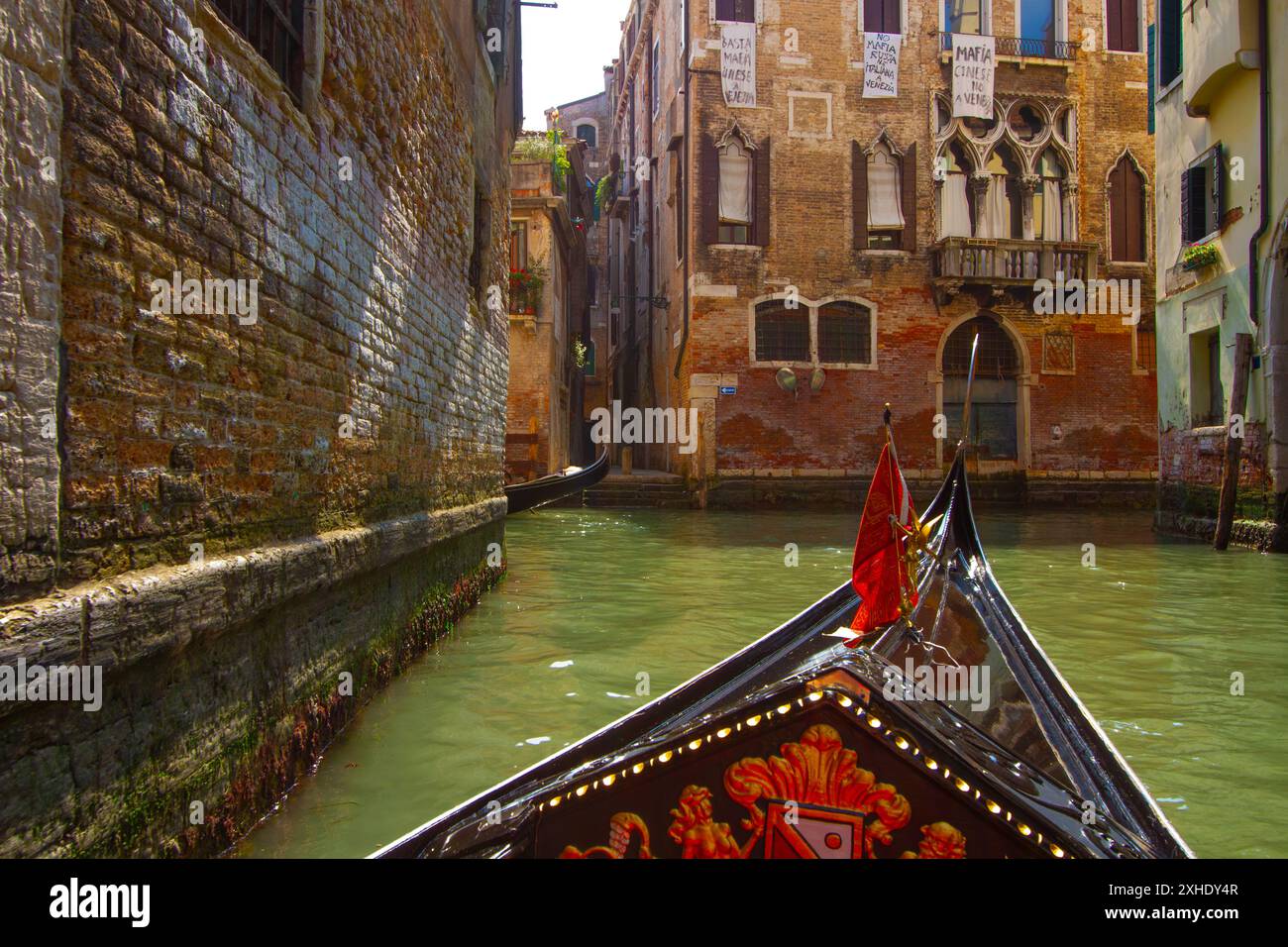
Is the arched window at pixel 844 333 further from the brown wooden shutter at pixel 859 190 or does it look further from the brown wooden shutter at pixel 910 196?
the brown wooden shutter at pixel 910 196

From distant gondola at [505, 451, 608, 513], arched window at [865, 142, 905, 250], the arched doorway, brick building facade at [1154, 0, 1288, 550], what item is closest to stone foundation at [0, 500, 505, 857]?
distant gondola at [505, 451, 608, 513]

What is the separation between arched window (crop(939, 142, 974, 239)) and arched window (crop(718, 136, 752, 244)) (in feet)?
11.4


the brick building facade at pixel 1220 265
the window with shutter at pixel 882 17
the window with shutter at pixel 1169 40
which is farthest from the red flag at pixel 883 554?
the window with shutter at pixel 882 17

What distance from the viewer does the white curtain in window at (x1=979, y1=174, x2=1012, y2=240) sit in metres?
16.2

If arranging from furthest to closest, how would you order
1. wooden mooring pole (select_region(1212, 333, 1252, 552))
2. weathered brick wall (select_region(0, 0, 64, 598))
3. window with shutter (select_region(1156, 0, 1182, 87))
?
window with shutter (select_region(1156, 0, 1182, 87)), wooden mooring pole (select_region(1212, 333, 1252, 552)), weathered brick wall (select_region(0, 0, 64, 598))

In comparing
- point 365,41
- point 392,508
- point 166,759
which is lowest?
point 166,759

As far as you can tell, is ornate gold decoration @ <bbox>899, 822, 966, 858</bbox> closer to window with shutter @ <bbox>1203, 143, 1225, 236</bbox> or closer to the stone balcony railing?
window with shutter @ <bbox>1203, 143, 1225, 236</bbox>

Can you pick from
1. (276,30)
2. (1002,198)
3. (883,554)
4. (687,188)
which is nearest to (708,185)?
(687,188)

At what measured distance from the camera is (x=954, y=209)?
16.2m

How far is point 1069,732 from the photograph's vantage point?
2.29 m

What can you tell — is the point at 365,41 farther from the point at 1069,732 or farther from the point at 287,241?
the point at 1069,732

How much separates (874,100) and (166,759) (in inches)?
645

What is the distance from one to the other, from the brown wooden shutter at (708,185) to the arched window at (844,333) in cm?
239

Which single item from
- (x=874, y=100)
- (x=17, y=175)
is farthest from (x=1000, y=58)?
(x=17, y=175)
